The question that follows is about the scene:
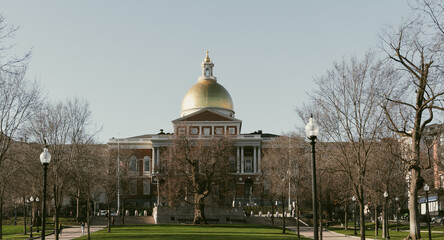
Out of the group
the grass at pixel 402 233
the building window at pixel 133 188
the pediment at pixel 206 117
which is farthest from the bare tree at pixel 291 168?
the building window at pixel 133 188

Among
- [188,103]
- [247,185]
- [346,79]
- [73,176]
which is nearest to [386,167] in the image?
[346,79]

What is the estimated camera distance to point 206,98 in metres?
114

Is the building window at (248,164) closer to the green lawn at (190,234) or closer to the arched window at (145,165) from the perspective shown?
the arched window at (145,165)

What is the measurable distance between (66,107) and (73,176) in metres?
5.91

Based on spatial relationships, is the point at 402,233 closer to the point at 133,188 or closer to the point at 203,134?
the point at 203,134

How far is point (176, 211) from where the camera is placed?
7112 centimetres

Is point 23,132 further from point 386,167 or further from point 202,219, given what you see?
point 386,167

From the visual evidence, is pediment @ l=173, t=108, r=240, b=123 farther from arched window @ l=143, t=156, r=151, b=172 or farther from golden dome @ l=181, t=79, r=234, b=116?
arched window @ l=143, t=156, r=151, b=172

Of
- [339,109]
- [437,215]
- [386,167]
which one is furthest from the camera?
[437,215]

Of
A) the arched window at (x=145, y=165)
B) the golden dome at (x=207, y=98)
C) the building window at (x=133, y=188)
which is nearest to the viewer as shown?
the building window at (x=133, y=188)

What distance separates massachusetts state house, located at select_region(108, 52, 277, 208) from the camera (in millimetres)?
108750

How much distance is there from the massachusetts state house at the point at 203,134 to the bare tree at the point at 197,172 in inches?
1514

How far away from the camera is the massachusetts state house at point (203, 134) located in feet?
357

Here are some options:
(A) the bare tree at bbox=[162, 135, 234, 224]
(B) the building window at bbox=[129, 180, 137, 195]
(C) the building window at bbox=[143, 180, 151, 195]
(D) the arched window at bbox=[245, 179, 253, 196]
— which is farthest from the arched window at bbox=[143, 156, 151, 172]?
(A) the bare tree at bbox=[162, 135, 234, 224]
